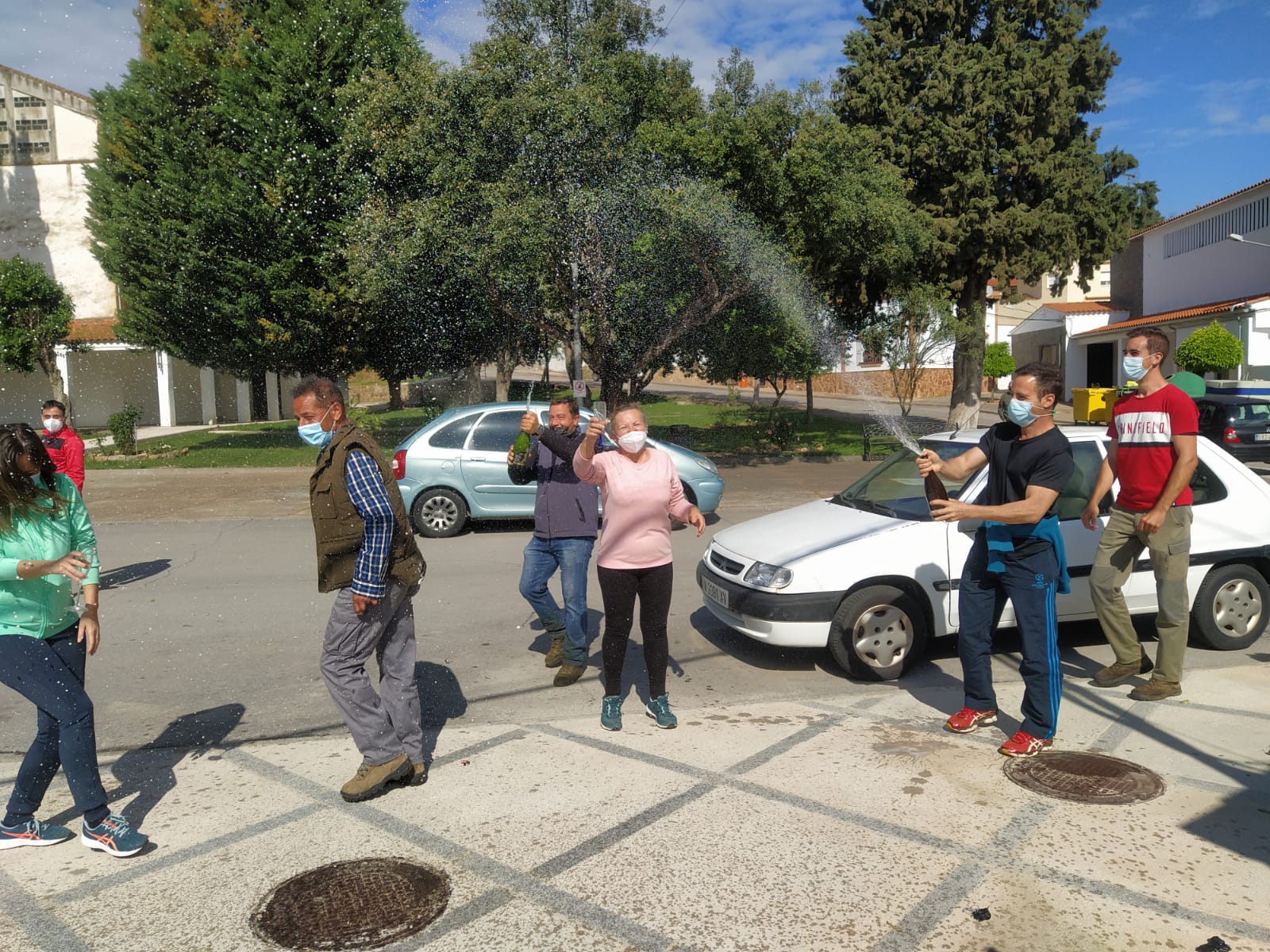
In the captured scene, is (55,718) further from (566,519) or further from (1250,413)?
(1250,413)

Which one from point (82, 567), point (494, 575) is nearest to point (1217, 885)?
point (82, 567)

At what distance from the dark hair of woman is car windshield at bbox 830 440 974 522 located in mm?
4561

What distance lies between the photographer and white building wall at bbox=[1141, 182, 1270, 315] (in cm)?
3136

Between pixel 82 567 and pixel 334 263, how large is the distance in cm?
1825

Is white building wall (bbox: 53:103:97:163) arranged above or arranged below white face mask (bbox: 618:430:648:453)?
above

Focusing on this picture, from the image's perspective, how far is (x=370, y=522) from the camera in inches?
161

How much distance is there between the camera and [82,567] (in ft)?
12.2

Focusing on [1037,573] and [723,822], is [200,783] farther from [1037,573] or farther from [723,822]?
[1037,573]

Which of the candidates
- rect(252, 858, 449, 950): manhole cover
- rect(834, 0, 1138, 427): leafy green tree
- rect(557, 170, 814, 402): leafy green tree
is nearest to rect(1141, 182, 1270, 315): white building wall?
rect(834, 0, 1138, 427): leafy green tree

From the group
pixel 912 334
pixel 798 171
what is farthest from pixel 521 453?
pixel 912 334

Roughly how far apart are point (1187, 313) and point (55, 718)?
35.4m

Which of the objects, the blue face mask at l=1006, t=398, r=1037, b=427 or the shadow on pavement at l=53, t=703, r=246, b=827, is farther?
the blue face mask at l=1006, t=398, r=1037, b=427

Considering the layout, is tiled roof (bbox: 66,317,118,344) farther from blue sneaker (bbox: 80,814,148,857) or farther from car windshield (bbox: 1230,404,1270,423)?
blue sneaker (bbox: 80,814,148,857)

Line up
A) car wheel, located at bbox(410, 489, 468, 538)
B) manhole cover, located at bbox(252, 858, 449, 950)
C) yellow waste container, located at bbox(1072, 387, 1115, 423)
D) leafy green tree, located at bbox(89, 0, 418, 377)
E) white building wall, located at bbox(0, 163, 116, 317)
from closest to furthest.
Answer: manhole cover, located at bbox(252, 858, 449, 950) → car wheel, located at bbox(410, 489, 468, 538) → leafy green tree, located at bbox(89, 0, 418, 377) → yellow waste container, located at bbox(1072, 387, 1115, 423) → white building wall, located at bbox(0, 163, 116, 317)
